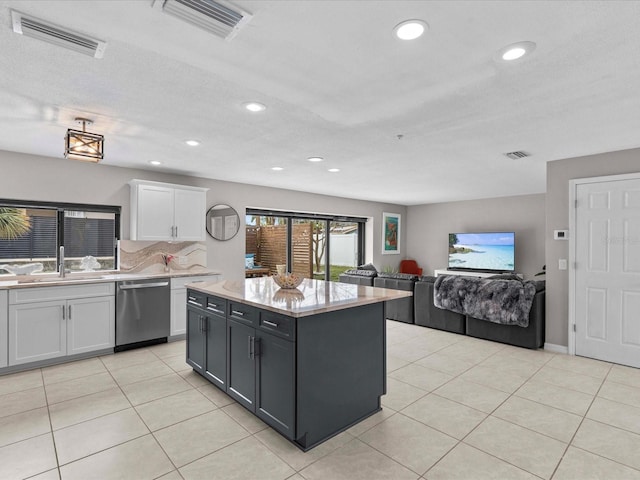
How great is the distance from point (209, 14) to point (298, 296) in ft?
6.29

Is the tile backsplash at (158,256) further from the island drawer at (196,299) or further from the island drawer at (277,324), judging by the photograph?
the island drawer at (277,324)

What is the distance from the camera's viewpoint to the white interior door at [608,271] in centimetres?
372

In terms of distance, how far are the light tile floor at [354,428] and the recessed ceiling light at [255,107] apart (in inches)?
92.5

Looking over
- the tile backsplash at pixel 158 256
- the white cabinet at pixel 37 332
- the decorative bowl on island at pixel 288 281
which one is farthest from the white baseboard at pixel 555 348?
Answer: the white cabinet at pixel 37 332

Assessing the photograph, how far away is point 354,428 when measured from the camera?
8.32 feet

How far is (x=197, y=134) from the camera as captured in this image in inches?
133

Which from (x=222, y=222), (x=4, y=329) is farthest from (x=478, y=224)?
(x=4, y=329)

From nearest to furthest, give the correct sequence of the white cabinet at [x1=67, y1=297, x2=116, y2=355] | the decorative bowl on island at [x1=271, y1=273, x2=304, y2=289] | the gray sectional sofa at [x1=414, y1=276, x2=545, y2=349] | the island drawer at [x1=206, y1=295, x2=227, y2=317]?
the island drawer at [x1=206, y1=295, x2=227, y2=317] → the decorative bowl on island at [x1=271, y1=273, x2=304, y2=289] → the white cabinet at [x1=67, y1=297, x2=116, y2=355] → the gray sectional sofa at [x1=414, y1=276, x2=545, y2=349]

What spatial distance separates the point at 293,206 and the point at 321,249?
1.38m

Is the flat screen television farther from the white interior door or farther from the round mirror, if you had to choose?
the round mirror

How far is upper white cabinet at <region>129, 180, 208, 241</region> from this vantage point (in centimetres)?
463

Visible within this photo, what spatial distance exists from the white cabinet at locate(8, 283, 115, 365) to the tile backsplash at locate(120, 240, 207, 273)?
752 mm

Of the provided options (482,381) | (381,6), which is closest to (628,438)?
(482,381)

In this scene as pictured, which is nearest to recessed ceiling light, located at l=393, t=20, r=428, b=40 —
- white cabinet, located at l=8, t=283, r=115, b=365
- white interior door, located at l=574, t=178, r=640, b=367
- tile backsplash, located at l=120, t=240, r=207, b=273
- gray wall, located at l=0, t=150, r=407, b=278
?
white interior door, located at l=574, t=178, r=640, b=367
